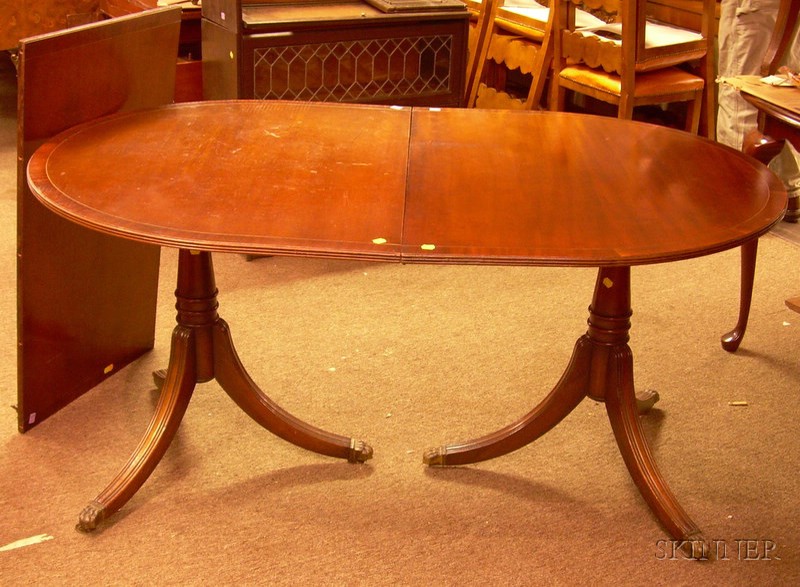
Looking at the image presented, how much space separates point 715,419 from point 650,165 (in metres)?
0.79

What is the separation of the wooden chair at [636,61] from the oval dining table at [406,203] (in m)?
1.55

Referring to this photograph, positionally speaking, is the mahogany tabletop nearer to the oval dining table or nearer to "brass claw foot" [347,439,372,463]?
the oval dining table

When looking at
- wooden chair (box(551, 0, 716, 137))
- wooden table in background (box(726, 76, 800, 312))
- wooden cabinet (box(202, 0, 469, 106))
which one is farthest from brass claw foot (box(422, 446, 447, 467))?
wooden chair (box(551, 0, 716, 137))

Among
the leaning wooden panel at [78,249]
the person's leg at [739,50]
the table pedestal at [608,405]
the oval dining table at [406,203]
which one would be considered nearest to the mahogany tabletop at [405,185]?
the oval dining table at [406,203]

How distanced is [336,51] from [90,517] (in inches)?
69.4

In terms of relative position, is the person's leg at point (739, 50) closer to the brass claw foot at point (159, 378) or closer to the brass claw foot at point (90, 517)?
the brass claw foot at point (159, 378)

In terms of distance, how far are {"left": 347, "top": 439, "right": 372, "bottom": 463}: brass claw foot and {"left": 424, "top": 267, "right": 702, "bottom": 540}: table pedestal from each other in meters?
0.13

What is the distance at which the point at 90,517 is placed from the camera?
182 cm

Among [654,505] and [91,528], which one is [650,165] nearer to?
[654,505]

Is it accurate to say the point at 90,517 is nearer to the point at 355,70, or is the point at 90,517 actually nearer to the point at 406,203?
the point at 406,203

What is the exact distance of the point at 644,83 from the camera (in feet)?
11.9

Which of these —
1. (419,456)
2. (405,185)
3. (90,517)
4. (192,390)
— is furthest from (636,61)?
(90,517)

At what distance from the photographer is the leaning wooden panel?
186cm

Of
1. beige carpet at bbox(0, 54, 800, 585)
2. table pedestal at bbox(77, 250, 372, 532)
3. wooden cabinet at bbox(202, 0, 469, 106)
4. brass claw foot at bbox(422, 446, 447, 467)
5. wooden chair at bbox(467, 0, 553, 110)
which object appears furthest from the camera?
wooden chair at bbox(467, 0, 553, 110)
